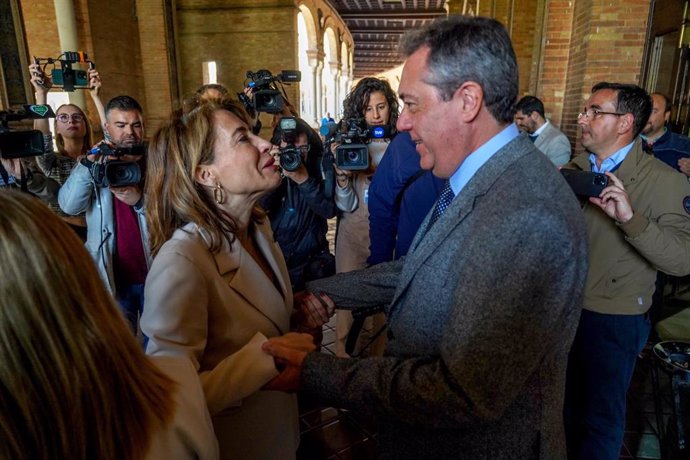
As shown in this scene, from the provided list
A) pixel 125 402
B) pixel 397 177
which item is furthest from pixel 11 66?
pixel 125 402

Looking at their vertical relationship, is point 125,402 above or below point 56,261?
below

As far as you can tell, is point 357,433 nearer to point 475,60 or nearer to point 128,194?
point 128,194

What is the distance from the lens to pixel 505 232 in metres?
0.98

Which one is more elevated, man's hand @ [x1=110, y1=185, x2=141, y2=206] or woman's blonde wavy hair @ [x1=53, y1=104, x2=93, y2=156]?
woman's blonde wavy hair @ [x1=53, y1=104, x2=93, y2=156]

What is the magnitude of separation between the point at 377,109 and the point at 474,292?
2.58 metres

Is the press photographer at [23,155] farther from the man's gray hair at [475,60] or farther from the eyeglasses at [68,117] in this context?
the man's gray hair at [475,60]

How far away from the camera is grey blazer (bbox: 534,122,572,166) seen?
4520 millimetres

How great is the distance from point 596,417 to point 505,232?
5.87ft

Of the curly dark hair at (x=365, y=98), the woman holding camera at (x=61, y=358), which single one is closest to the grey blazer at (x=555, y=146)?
the curly dark hair at (x=365, y=98)

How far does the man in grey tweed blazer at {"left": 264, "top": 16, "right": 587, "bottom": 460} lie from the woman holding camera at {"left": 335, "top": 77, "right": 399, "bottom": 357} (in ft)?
6.23

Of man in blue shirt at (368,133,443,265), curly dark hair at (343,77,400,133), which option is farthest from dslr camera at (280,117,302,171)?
curly dark hair at (343,77,400,133)

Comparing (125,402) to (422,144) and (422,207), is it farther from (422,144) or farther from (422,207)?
(422,207)

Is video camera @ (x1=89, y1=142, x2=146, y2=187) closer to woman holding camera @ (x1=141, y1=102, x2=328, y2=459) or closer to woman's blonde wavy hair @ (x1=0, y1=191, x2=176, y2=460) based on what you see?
woman holding camera @ (x1=141, y1=102, x2=328, y2=459)

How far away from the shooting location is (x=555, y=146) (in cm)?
457
